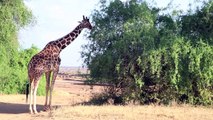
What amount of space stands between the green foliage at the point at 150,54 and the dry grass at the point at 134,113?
1526 mm

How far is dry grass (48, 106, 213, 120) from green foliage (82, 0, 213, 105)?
5.01 ft

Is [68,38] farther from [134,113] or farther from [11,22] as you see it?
[134,113]

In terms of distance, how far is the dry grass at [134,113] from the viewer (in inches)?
577

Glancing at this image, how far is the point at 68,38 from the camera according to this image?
1889 cm

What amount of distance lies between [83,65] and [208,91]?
18.0 ft

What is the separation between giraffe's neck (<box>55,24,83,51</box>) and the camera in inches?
731

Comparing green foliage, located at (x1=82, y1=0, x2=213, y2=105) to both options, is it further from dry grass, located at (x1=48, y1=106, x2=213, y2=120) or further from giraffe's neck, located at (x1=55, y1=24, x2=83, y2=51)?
dry grass, located at (x1=48, y1=106, x2=213, y2=120)

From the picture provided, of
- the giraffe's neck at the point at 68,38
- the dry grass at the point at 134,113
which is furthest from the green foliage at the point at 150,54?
the dry grass at the point at 134,113

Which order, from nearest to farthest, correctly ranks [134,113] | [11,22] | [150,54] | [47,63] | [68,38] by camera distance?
[134,113] → [150,54] → [47,63] → [68,38] → [11,22]

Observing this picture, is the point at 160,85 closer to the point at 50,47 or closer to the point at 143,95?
the point at 143,95

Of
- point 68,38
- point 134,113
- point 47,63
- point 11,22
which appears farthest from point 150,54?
point 11,22

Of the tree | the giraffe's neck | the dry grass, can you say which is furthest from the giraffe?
the tree

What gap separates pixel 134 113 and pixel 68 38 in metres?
5.23

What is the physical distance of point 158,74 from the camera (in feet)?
57.3
